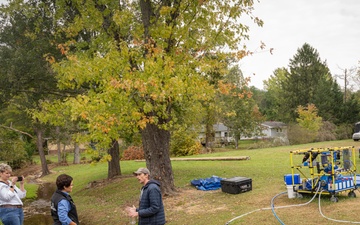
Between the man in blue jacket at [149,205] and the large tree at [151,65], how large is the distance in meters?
4.06

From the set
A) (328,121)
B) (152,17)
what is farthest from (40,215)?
(328,121)

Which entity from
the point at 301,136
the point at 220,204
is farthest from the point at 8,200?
the point at 301,136

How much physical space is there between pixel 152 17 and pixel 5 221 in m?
8.09

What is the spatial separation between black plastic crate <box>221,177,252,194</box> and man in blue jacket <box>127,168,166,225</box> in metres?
6.23

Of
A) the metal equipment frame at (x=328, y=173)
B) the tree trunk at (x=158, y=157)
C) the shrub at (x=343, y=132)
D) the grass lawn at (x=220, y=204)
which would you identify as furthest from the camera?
the shrub at (x=343, y=132)

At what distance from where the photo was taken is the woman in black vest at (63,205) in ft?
16.6

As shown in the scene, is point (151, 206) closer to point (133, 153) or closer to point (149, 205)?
point (149, 205)

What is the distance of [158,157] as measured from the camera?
12078mm

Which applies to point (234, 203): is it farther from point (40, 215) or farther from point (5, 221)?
point (40, 215)

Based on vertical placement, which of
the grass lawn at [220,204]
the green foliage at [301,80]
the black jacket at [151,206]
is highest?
the green foliage at [301,80]

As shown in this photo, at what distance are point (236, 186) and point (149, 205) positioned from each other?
6.39m

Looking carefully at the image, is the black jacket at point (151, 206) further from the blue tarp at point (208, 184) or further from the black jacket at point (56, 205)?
the blue tarp at point (208, 184)

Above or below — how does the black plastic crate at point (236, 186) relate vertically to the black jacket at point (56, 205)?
below

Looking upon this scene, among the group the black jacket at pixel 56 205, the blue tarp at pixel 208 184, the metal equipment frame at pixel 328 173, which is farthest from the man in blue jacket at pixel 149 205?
the blue tarp at pixel 208 184
